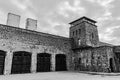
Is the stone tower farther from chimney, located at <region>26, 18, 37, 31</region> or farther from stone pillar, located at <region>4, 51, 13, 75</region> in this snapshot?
stone pillar, located at <region>4, 51, 13, 75</region>

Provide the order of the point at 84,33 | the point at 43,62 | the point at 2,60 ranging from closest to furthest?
the point at 2,60 < the point at 43,62 < the point at 84,33

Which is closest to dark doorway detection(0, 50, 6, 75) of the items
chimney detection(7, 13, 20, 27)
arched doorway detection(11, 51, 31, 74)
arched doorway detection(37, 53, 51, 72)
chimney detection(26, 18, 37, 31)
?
arched doorway detection(11, 51, 31, 74)

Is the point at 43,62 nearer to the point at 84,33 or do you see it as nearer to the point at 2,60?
the point at 2,60

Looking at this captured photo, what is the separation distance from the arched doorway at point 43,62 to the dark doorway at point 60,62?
1504 mm

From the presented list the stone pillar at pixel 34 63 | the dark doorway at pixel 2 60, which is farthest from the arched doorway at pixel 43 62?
the dark doorway at pixel 2 60

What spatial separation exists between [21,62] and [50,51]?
4.40m

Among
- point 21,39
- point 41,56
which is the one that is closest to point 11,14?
point 21,39

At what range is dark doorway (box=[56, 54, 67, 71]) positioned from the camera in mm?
15386

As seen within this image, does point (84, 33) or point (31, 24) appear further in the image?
point (84, 33)

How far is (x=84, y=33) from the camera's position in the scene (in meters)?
16.8

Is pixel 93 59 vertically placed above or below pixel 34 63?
above

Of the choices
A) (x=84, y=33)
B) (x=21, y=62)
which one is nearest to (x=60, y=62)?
(x=21, y=62)

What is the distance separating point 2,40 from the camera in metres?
11.3

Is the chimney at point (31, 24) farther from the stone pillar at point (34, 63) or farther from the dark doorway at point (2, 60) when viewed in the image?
the dark doorway at point (2, 60)
